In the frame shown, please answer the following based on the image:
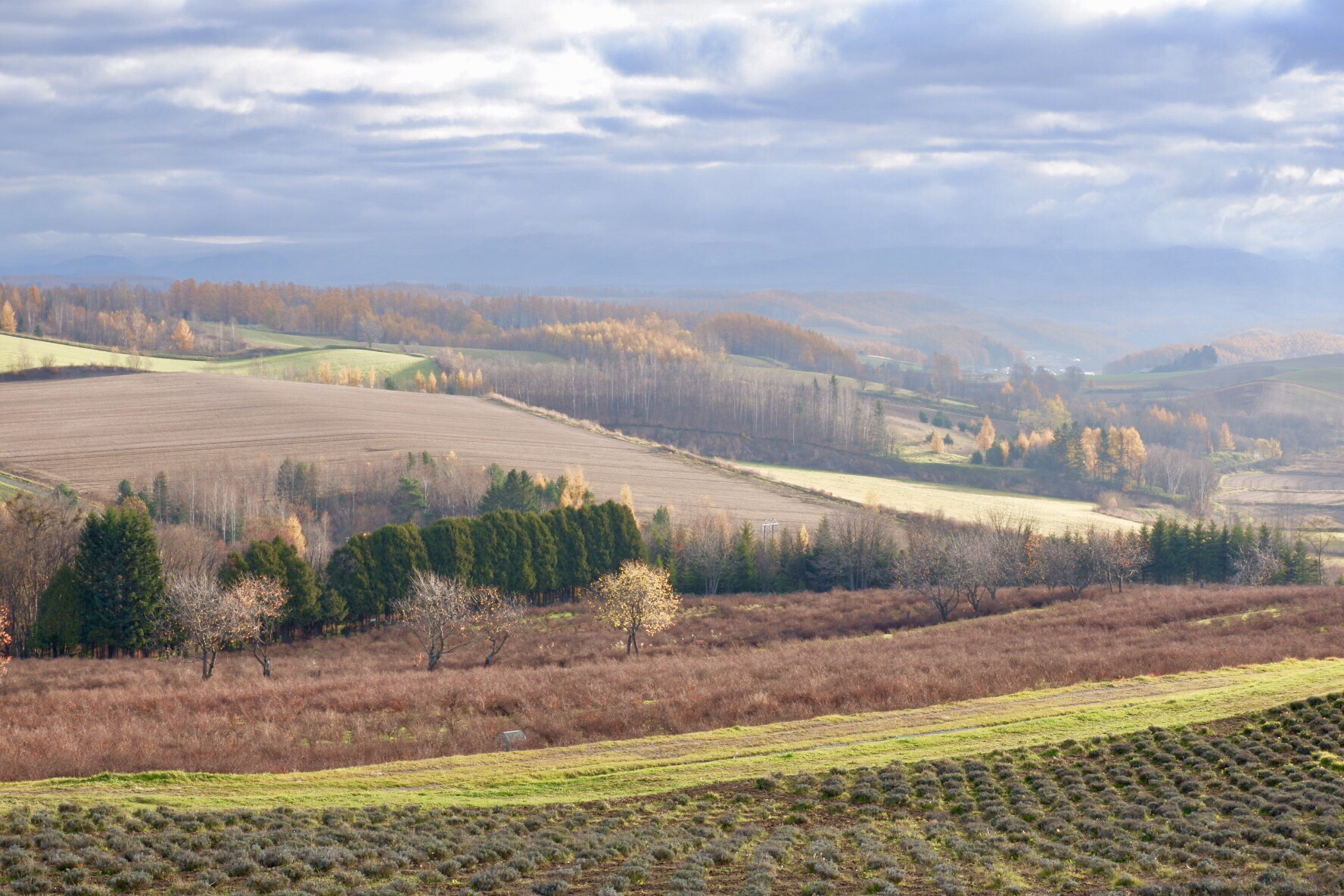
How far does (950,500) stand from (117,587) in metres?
106

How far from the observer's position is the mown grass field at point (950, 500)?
5207 inches

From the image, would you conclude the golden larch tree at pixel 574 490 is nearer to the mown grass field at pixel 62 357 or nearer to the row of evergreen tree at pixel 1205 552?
the row of evergreen tree at pixel 1205 552

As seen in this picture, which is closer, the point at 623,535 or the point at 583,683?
the point at 583,683

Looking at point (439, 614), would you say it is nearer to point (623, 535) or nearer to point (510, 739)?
→ point (510, 739)

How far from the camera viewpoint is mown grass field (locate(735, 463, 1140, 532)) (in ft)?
434

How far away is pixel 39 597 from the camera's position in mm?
71500

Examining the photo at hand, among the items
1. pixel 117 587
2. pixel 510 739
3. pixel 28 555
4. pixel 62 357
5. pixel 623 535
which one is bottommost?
pixel 117 587

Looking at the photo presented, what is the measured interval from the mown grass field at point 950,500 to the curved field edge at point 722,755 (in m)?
84.4

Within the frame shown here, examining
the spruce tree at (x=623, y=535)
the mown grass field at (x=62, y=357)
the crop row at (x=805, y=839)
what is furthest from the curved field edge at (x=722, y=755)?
the mown grass field at (x=62, y=357)

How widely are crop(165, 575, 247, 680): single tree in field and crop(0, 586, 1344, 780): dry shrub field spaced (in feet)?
5.65

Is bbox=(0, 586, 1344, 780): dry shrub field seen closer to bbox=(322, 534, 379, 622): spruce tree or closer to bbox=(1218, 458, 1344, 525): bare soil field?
bbox=(322, 534, 379, 622): spruce tree

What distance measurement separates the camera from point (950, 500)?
144250 mm

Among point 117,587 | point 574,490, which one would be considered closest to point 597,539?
point 574,490

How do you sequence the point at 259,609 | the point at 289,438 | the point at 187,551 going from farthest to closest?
the point at 289,438 < the point at 187,551 < the point at 259,609
